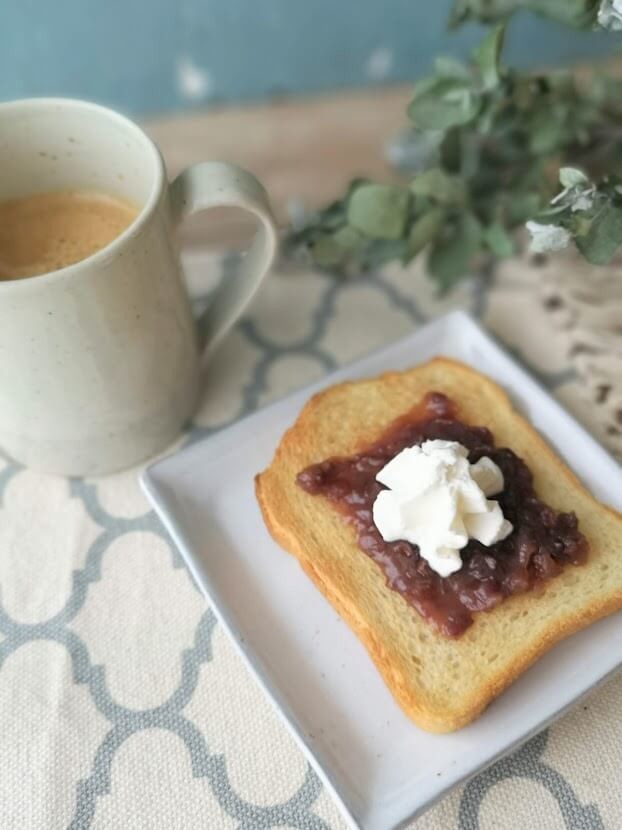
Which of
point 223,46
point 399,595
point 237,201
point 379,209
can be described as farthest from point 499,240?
point 223,46

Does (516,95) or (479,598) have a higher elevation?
(516,95)

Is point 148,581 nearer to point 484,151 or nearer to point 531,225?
point 531,225

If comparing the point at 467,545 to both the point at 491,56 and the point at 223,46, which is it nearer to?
the point at 491,56

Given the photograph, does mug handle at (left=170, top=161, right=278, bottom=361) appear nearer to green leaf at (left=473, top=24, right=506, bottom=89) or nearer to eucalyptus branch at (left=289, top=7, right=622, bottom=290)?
eucalyptus branch at (left=289, top=7, right=622, bottom=290)

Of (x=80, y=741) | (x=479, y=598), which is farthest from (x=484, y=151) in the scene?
(x=80, y=741)

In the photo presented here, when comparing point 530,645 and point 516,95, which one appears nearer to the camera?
point 530,645

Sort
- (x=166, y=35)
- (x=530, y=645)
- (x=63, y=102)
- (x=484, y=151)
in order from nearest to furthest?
(x=530, y=645) → (x=63, y=102) → (x=484, y=151) → (x=166, y=35)
